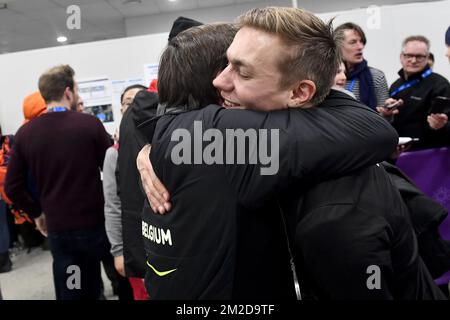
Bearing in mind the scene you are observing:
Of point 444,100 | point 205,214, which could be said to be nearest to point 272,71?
point 205,214

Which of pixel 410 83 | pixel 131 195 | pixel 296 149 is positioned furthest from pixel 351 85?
pixel 296 149

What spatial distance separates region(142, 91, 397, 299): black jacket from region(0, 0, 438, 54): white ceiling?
6296 mm

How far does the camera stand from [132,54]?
351cm

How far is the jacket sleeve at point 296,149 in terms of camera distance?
1.97ft

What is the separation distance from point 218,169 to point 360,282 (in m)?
0.29

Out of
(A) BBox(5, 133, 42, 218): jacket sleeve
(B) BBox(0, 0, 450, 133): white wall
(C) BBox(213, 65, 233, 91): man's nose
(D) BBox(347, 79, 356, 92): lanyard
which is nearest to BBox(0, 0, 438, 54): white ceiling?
(B) BBox(0, 0, 450, 133): white wall

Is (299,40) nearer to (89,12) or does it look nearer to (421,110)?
(421,110)

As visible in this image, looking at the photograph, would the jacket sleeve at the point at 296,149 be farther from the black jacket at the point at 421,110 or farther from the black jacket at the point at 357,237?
the black jacket at the point at 421,110

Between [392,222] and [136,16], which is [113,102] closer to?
[392,222]

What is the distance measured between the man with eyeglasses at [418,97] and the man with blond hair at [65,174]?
65.9 inches

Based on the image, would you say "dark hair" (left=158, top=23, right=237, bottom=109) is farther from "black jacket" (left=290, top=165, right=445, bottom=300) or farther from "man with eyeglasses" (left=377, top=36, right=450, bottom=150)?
"man with eyeglasses" (left=377, top=36, right=450, bottom=150)

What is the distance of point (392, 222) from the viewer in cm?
62
